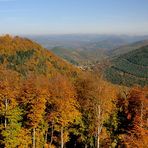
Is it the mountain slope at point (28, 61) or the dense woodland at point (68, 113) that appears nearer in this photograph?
the dense woodland at point (68, 113)

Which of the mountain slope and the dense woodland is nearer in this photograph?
the dense woodland

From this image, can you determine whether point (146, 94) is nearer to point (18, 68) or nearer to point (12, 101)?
point (12, 101)

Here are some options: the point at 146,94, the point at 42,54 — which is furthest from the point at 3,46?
the point at 146,94

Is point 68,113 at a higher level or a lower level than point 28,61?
higher

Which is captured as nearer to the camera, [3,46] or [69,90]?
[69,90]
